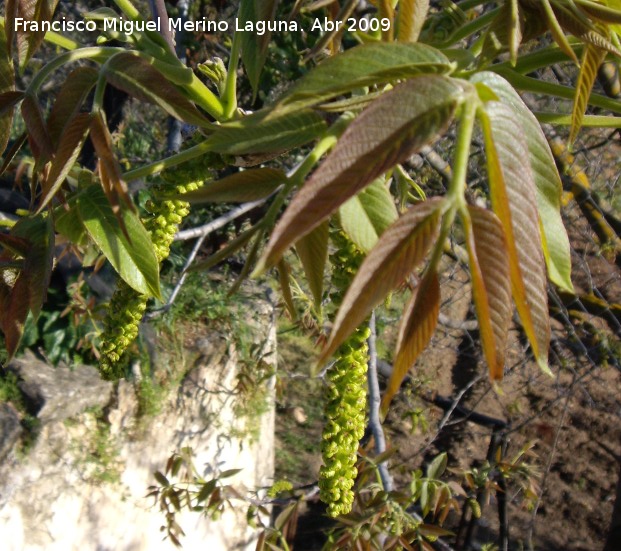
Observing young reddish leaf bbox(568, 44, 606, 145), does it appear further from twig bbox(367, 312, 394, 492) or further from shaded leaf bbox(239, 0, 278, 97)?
twig bbox(367, 312, 394, 492)

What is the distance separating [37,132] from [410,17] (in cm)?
27

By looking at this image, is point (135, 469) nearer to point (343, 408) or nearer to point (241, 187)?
point (343, 408)

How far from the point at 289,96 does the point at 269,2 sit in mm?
223


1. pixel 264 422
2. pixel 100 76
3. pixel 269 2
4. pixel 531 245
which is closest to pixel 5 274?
pixel 100 76

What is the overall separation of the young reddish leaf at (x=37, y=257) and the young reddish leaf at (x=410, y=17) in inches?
11.7

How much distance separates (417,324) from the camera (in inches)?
13.5

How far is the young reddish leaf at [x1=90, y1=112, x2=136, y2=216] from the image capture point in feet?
1.36

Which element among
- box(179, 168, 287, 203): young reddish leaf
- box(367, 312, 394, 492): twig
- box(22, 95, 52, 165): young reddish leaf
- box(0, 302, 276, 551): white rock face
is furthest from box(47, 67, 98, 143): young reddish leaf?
box(0, 302, 276, 551): white rock face

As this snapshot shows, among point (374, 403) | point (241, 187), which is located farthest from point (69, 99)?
point (374, 403)

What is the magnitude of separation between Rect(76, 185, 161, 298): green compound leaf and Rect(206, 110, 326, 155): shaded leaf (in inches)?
4.4

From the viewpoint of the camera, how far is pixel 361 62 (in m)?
0.33

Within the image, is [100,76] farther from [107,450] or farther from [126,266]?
[107,450]

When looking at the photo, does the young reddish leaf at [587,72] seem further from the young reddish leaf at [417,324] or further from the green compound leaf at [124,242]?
the green compound leaf at [124,242]

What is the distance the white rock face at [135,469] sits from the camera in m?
2.31
